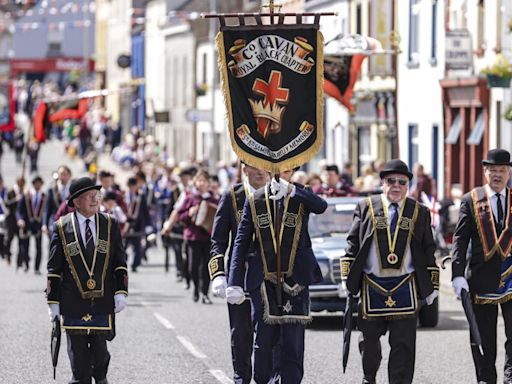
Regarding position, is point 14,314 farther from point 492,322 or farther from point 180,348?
point 492,322

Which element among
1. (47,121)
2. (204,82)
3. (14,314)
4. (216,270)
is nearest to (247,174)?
(216,270)

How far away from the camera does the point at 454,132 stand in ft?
130

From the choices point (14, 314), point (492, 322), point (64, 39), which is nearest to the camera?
point (492, 322)

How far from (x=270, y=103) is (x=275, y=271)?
4.04 feet

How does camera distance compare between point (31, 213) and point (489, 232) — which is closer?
point (489, 232)

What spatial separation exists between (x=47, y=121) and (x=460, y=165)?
12.5 m

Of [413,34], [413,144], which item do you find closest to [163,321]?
[413,34]

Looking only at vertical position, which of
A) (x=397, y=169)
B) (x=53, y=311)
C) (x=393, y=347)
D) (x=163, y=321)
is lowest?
(x=163, y=321)

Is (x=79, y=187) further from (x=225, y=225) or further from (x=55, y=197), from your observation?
(x=55, y=197)

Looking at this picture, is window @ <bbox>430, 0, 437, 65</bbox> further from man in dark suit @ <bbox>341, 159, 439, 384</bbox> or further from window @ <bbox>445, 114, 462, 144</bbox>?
man in dark suit @ <bbox>341, 159, 439, 384</bbox>

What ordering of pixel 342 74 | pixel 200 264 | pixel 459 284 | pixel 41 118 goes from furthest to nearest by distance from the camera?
1. pixel 41 118
2. pixel 342 74
3. pixel 200 264
4. pixel 459 284

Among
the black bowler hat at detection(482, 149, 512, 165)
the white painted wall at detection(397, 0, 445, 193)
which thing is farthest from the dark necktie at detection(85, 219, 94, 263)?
the white painted wall at detection(397, 0, 445, 193)

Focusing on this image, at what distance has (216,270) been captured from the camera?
13008 millimetres

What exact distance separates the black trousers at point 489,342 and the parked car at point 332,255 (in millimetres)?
5743
